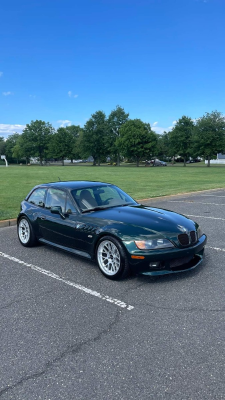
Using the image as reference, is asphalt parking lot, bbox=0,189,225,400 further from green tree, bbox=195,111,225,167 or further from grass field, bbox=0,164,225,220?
green tree, bbox=195,111,225,167

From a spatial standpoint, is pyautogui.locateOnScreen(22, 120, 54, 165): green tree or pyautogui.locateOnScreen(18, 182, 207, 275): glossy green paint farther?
pyautogui.locateOnScreen(22, 120, 54, 165): green tree

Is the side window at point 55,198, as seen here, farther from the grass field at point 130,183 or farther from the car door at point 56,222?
the grass field at point 130,183

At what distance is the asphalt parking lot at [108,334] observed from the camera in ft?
7.85

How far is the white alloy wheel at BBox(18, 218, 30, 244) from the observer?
6087 millimetres

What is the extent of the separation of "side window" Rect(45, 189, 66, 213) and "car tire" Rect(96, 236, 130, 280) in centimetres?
117

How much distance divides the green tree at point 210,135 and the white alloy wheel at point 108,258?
2353 inches

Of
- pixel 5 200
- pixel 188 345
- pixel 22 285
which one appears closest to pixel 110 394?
pixel 188 345

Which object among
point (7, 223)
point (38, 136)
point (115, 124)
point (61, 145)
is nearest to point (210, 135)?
point (115, 124)

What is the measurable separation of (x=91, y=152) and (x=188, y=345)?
264 feet

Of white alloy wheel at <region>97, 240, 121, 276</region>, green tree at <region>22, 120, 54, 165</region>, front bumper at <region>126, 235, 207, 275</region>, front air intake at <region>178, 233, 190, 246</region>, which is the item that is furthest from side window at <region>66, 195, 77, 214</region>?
green tree at <region>22, 120, 54, 165</region>

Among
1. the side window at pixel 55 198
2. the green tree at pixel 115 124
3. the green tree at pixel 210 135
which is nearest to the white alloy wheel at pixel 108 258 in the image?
the side window at pixel 55 198

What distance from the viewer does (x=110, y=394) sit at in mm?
2299

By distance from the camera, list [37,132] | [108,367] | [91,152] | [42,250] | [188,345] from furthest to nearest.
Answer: [37,132], [91,152], [42,250], [188,345], [108,367]

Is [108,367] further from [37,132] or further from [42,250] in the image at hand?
[37,132]
